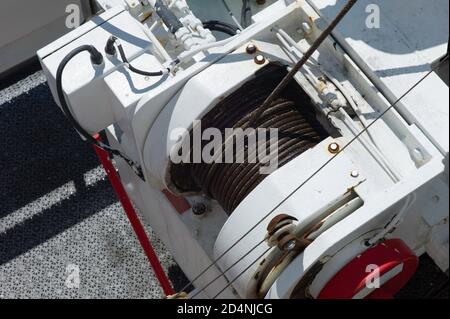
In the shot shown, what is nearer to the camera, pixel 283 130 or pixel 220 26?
pixel 283 130

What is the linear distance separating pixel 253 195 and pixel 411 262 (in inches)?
14.9

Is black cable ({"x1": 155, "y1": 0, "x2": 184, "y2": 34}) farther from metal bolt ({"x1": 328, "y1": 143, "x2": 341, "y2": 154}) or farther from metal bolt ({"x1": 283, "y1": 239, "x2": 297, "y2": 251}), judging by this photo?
metal bolt ({"x1": 283, "y1": 239, "x2": 297, "y2": 251})

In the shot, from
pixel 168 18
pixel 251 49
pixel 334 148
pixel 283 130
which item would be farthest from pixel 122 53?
pixel 334 148

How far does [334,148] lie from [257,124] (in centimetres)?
19

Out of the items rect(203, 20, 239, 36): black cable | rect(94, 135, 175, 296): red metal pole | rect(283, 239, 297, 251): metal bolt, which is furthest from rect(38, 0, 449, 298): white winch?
rect(94, 135, 175, 296): red metal pole

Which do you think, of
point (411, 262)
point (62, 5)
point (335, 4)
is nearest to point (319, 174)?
point (411, 262)

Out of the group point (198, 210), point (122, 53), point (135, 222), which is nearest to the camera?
point (122, 53)

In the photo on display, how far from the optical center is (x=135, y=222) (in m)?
2.48

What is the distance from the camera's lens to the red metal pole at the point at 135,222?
243cm

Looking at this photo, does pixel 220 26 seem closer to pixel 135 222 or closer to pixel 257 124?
pixel 257 124

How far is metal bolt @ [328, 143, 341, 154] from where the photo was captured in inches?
73.3

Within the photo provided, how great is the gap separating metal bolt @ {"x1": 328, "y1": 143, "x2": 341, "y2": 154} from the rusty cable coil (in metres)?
0.08

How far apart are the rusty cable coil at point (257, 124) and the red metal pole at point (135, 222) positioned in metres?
0.50

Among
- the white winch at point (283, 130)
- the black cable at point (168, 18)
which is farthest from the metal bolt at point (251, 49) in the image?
the black cable at point (168, 18)
